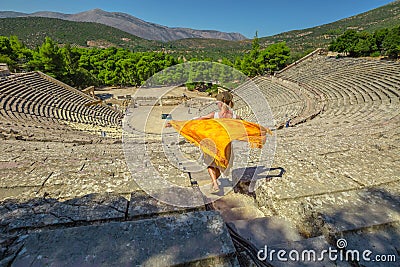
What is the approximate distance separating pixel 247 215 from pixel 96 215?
1.48 meters

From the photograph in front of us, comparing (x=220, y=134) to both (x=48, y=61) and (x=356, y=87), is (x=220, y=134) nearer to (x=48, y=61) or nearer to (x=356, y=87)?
(x=356, y=87)

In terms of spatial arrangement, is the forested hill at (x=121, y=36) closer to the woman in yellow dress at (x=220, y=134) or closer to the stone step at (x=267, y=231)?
the woman in yellow dress at (x=220, y=134)

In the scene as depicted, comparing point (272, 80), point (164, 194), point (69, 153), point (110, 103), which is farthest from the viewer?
point (110, 103)

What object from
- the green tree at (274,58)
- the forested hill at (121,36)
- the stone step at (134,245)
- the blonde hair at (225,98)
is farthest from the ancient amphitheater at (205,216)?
the forested hill at (121,36)

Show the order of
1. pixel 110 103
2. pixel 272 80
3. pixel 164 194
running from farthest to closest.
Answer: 1. pixel 110 103
2. pixel 272 80
3. pixel 164 194

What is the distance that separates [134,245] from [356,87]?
19.7 m

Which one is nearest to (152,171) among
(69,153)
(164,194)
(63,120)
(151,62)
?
(164,194)

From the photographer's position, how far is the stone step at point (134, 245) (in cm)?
119

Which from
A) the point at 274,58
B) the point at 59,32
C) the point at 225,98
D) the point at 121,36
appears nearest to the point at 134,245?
the point at 225,98

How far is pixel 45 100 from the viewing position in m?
17.0

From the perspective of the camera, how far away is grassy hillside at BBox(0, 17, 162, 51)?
286ft

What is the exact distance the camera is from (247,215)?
7.45 ft

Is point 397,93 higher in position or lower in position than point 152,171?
higher

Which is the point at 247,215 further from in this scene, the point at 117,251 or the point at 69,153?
the point at 69,153
